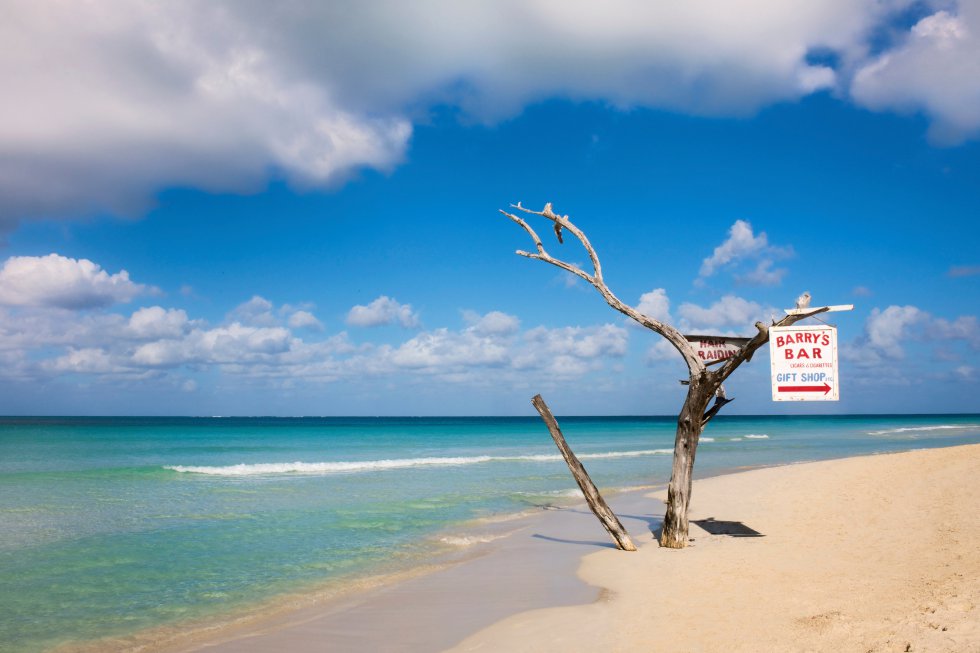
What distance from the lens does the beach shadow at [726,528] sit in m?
11.0

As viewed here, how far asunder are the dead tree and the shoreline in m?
0.64

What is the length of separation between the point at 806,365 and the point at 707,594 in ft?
10.4

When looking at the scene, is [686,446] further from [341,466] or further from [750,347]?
[341,466]

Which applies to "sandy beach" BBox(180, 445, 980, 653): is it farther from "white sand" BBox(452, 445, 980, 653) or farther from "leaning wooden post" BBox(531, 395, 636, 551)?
"leaning wooden post" BBox(531, 395, 636, 551)

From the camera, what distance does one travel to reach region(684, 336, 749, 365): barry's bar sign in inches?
381

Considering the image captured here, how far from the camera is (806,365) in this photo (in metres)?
8.33

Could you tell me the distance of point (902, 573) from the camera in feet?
25.0

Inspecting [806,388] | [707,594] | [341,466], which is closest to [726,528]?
[806,388]

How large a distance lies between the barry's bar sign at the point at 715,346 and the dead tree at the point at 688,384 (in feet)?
0.42

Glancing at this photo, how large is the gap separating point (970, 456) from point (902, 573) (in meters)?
14.0

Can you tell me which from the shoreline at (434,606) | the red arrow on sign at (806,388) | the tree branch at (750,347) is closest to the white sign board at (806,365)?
the red arrow on sign at (806,388)

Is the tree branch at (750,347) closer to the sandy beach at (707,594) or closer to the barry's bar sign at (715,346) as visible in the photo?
the barry's bar sign at (715,346)

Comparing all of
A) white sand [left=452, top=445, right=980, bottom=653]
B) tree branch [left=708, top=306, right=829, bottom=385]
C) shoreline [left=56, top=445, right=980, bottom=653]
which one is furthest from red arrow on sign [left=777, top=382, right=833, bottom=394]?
shoreline [left=56, top=445, right=980, bottom=653]

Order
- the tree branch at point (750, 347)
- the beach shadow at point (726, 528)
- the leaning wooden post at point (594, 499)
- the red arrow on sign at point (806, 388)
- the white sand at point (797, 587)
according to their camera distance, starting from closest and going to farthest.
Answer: the white sand at point (797, 587) → the red arrow on sign at point (806, 388) → the tree branch at point (750, 347) → the leaning wooden post at point (594, 499) → the beach shadow at point (726, 528)
